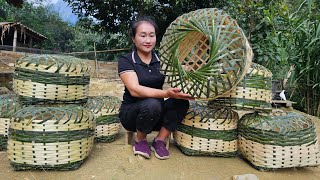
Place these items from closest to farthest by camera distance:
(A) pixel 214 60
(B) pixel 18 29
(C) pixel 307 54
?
(A) pixel 214 60 < (C) pixel 307 54 < (B) pixel 18 29

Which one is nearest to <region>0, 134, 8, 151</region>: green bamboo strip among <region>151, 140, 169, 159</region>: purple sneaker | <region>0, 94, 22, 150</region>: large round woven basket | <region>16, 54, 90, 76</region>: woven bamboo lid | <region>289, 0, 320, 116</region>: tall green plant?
<region>0, 94, 22, 150</region>: large round woven basket

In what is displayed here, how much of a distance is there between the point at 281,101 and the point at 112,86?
374 centimetres

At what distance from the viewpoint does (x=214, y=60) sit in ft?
5.94

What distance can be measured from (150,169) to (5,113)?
1214 mm

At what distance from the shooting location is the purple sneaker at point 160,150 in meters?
2.19

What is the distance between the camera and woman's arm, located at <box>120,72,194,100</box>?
6.20 feet

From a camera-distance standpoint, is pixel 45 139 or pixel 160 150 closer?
pixel 45 139

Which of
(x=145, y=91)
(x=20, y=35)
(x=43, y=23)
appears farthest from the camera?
(x=43, y=23)

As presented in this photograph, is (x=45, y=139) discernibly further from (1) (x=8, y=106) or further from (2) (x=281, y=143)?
(2) (x=281, y=143)

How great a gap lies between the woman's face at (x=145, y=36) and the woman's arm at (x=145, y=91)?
0.23 meters

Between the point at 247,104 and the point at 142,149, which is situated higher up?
the point at 247,104

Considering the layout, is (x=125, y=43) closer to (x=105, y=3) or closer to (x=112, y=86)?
(x=105, y=3)

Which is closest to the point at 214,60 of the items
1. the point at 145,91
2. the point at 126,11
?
the point at 145,91

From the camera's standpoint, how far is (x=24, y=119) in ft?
6.06
